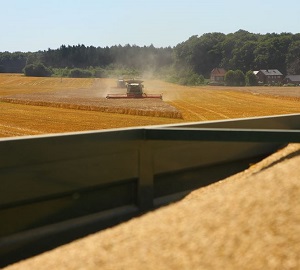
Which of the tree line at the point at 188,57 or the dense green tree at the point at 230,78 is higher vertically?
the tree line at the point at 188,57

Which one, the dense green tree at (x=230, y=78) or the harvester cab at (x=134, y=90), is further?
the dense green tree at (x=230, y=78)

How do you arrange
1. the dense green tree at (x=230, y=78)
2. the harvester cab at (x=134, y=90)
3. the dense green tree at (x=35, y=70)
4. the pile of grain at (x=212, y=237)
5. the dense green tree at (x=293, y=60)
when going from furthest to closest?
the dense green tree at (x=293, y=60), the dense green tree at (x=35, y=70), the dense green tree at (x=230, y=78), the harvester cab at (x=134, y=90), the pile of grain at (x=212, y=237)

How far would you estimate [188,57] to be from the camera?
14812 centimetres

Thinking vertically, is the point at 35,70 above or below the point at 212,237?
below

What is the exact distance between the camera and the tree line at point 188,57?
138 meters

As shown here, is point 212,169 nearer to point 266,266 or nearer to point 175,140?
point 175,140

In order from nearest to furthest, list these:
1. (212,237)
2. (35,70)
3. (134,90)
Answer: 1. (212,237)
2. (134,90)
3. (35,70)

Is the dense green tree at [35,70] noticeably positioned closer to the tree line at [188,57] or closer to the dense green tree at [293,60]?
the tree line at [188,57]

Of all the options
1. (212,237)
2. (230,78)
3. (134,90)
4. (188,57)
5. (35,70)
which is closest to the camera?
(212,237)

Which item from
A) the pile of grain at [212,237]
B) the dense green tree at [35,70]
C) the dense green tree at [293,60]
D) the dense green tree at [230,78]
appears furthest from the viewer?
the dense green tree at [293,60]

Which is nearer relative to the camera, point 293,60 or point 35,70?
Answer: point 35,70

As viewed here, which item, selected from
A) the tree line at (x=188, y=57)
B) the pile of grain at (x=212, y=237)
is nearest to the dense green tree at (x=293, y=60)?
the tree line at (x=188, y=57)

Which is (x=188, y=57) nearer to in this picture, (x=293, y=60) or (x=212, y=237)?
(x=293, y=60)

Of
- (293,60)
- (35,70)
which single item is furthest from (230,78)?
(35,70)
